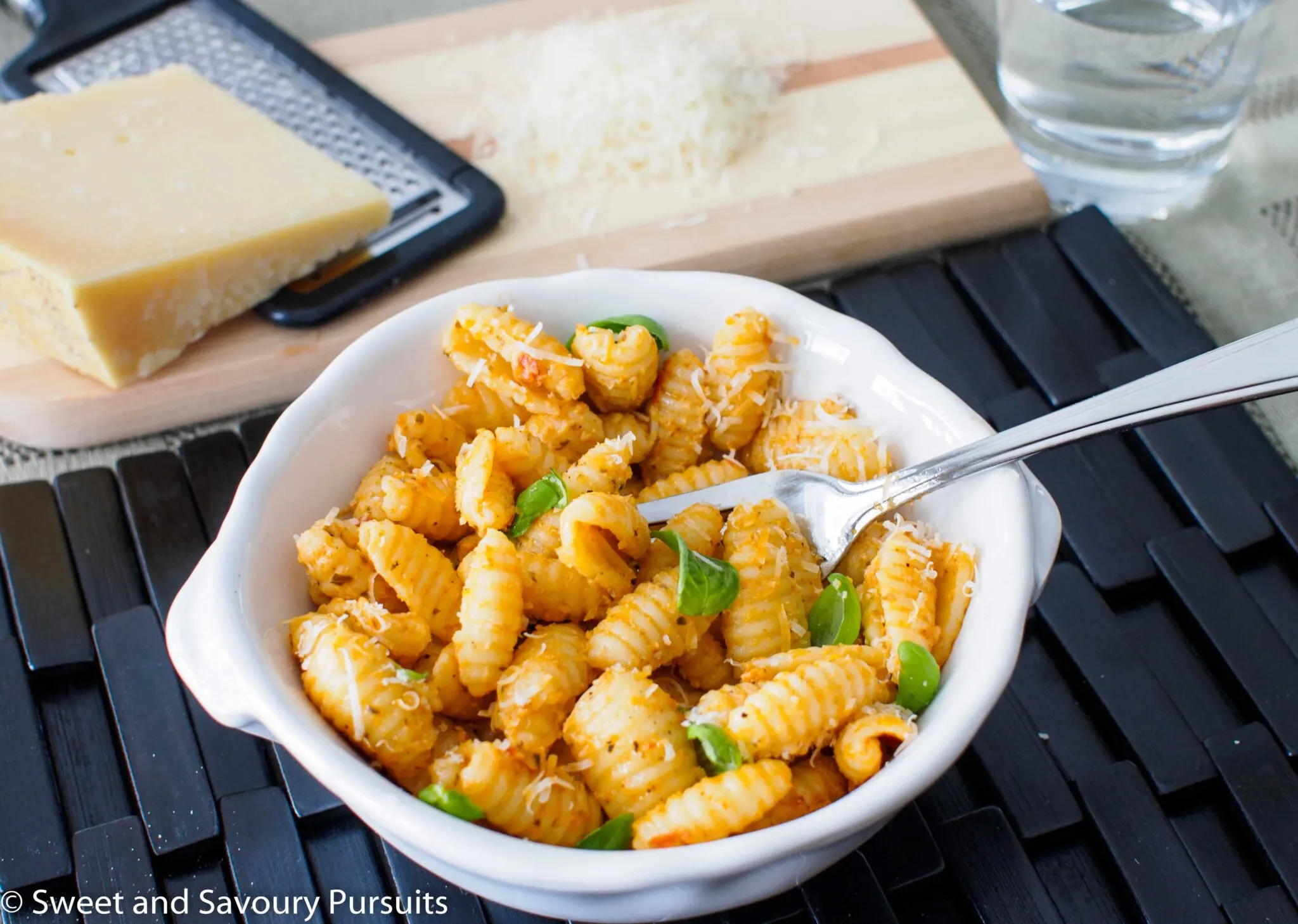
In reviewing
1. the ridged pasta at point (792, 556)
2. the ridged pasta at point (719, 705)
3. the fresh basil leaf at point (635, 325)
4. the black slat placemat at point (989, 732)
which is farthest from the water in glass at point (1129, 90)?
the ridged pasta at point (719, 705)

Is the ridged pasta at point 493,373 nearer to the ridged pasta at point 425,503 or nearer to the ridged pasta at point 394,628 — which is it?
the ridged pasta at point 425,503

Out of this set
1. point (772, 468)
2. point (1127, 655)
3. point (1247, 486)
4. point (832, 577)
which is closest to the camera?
point (832, 577)

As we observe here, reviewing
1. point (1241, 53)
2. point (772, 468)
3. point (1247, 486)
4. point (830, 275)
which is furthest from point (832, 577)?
point (1241, 53)

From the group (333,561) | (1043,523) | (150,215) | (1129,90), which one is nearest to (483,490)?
(333,561)

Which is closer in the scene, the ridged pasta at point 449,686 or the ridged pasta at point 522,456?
the ridged pasta at point 449,686

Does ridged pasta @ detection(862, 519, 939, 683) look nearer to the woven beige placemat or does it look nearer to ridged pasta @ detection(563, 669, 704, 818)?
ridged pasta @ detection(563, 669, 704, 818)

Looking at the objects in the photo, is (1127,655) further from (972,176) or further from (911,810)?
(972,176)
